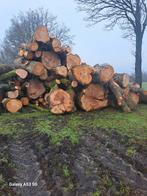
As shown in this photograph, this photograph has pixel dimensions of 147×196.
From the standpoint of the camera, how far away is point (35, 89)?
7238mm

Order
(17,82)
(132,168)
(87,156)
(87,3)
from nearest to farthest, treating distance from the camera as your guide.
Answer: (132,168) < (87,156) < (17,82) < (87,3)

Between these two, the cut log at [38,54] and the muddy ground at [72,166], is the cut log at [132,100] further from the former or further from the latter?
the muddy ground at [72,166]

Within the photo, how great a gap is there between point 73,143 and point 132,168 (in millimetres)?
1014

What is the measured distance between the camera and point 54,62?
299 inches

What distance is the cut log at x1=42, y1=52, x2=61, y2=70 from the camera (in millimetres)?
7459

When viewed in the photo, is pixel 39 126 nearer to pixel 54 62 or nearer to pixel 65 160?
pixel 65 160

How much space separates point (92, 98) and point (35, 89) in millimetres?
1326

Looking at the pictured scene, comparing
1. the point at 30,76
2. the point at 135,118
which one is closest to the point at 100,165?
the point at 135,118

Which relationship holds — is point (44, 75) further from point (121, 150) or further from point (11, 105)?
point (121, 150)

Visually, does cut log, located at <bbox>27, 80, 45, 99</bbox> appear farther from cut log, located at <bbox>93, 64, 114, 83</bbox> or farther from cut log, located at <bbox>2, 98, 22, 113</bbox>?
cut log, located at <bbox>93, 64, 114, 83</bbox>

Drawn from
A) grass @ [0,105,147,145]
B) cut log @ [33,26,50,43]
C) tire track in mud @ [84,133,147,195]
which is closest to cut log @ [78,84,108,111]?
grass @ [0,105,147,145]

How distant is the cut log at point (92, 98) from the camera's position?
680 cm

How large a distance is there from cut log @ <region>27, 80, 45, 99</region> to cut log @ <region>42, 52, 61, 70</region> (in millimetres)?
→ 469

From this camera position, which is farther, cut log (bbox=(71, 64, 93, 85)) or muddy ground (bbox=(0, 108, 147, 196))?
cut log (bbox=(71, 64, 93, 85))
